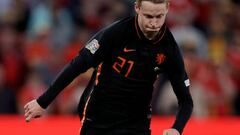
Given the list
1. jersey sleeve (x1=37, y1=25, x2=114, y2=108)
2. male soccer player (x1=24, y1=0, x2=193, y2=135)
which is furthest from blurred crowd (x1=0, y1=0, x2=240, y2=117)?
jersey sleeve (x1=37, y1=25, x2=114, y2=108)

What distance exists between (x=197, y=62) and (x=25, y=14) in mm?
2546

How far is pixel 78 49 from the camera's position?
10094mm

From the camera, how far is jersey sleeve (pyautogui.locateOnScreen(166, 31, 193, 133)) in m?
5.56

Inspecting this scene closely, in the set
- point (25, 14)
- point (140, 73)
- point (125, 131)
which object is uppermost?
point (140, 73)

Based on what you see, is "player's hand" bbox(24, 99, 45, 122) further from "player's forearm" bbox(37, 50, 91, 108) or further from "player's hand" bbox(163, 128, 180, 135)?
"player's hand" bbox(163, 128, 180, 135)

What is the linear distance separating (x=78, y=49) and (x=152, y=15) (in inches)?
188

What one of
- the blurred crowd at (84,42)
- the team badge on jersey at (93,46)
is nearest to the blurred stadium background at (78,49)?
the blurred crowd at (84,42)

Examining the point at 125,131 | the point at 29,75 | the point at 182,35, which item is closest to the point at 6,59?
the point at 29,75

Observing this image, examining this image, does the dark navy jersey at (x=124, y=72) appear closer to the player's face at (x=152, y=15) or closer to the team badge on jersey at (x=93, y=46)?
the team badge on jersey at (x=93, y=46)

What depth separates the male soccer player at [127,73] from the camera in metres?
5.46

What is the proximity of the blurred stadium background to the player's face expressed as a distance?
8.89ft

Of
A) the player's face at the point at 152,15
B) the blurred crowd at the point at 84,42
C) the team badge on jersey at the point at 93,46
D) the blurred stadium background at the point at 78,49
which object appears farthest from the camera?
the blurred crowd at the point at 84,42

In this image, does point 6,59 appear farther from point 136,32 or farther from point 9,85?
point 136,32

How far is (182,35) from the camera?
1011cm
